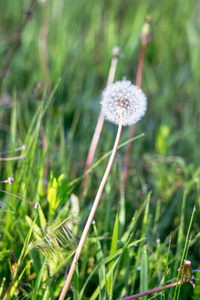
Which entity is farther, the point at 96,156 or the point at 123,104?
the point at 96,156

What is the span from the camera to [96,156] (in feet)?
5.79

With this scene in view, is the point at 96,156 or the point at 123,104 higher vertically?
the point at 123,104

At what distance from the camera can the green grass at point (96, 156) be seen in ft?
3.52

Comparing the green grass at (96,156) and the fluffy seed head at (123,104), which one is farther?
the green grass at (96,156)

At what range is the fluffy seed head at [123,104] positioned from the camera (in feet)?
2.90

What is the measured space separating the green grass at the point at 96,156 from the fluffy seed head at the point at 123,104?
0.96 ft

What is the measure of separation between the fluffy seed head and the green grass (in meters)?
0.29

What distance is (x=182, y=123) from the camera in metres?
2.46

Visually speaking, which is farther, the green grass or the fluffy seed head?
the green grass

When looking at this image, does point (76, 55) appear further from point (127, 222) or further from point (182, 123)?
point (127, 222)

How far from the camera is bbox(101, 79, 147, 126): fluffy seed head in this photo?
34.9 inches

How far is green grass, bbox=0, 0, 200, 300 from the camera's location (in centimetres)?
107

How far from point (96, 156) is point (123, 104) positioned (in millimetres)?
884

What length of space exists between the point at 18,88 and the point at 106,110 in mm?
1608
